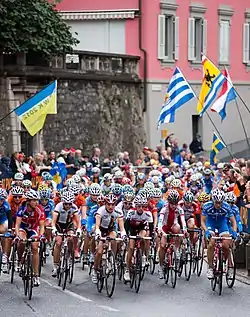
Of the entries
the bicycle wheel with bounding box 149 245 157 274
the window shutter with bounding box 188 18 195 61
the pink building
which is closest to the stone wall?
the pink building

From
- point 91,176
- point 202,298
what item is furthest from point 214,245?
point 91,176

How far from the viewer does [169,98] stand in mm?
31766

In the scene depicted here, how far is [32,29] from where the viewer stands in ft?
116

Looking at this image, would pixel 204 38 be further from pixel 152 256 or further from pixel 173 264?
pixel 173 264

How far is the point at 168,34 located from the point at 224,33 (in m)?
4.47

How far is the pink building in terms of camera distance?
148 ft

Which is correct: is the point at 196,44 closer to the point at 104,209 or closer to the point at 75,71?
the point at 75,71

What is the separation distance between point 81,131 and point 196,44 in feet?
34.6

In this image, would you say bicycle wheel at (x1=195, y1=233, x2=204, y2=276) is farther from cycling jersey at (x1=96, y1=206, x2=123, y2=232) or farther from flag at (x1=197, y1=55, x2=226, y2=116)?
flag at (x1=197, y1=55, x2=226, y2=116)

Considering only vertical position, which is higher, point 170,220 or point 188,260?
point 170,220

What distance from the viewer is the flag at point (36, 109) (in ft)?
94.0

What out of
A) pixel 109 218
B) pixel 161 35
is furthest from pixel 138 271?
pixel 161 35

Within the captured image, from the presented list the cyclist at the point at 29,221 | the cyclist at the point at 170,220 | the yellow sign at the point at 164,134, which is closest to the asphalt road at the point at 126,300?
the cyclist at the point at 170,220

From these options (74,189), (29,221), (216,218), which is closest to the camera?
(29,221)
